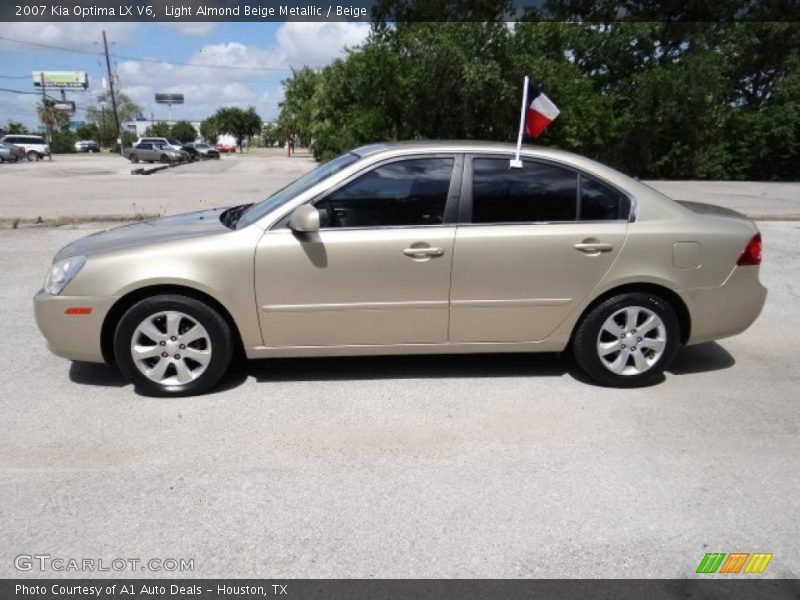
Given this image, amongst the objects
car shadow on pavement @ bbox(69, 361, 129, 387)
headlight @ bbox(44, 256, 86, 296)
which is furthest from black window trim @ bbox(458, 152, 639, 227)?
car shadow on pavement @ bbox(69, 361, 129, 387)

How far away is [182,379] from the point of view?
4.03 m

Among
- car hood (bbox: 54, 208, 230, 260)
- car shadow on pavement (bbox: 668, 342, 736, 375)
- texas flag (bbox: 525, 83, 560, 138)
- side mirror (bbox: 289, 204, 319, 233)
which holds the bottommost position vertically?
car shadow on pavement (bbox: 668, 342, 736, 375)

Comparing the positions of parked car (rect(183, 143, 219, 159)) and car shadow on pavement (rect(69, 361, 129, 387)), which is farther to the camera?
parked car (rect(183, 143, 219, 159))

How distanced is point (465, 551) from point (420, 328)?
1745mm

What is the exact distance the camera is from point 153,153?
43.8 metres

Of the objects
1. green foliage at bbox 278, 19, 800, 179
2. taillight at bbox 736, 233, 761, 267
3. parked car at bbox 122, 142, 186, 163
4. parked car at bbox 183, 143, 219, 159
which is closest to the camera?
taillight at bbox 736, 233, 761, 267

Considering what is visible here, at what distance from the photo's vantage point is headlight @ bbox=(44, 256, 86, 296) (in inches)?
154

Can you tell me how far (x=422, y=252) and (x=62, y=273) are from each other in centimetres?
237

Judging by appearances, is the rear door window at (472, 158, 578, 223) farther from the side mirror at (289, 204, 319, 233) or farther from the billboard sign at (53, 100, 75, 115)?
the billboard sign at (53, 100, 75, 115)

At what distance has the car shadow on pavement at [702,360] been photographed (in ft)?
15.4

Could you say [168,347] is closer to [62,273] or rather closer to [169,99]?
[62,273]

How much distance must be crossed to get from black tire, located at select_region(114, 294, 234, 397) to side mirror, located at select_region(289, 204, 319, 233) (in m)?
0.81

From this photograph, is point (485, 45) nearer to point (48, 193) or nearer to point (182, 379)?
point (48, 193)

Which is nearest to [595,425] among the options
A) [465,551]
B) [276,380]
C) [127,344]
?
[465,551]
